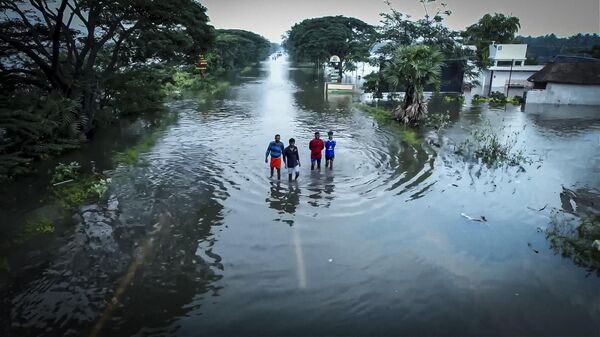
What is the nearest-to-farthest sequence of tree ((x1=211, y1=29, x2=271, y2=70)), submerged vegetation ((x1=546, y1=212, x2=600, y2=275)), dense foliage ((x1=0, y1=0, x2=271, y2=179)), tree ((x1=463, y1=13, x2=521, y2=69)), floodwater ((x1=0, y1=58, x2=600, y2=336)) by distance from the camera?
floodwater ((x1=0, y1=58, x2=600, y2=336)) < submerged vegetation ((x1=546, y1=212, x2=600, y2=275)) < dense foliage ((x1=0, y1=0, x2=271, y2=179)) < tree ((x1=463, y1=13, x2=521, y2=69)) < tree ((x1=211, y1=29, x2=271, y2=70))

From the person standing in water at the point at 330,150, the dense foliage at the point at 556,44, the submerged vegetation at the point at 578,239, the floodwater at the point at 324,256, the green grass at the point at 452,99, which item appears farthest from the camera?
the dense foliage at the point at 556,44

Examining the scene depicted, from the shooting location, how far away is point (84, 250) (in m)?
8.77

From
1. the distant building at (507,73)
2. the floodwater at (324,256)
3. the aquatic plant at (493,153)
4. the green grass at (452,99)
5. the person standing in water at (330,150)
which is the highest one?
the distant building at (507,73)

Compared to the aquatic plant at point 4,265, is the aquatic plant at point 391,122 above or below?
above

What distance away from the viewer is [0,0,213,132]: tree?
16.9 metres

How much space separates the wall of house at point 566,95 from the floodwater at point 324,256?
1897 centimetres

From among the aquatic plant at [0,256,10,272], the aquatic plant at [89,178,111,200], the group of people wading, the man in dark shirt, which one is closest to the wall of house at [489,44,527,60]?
the group of people wading

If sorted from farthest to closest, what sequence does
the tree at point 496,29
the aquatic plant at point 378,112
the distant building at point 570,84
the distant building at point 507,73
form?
the tree at point 496,29 < the distant building at point 507,73 < the distant building at point 570,84 < the aquatic plant at point 378,112

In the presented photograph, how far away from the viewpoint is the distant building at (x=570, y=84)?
104 ft

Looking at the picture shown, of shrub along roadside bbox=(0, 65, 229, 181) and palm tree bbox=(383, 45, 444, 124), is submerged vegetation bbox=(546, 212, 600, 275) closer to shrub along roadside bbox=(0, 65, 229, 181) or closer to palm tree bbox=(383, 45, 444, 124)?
palm tree bbox=(383, 45, 444, 124)

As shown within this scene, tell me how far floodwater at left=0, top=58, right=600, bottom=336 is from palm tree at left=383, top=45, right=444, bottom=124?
282 inches

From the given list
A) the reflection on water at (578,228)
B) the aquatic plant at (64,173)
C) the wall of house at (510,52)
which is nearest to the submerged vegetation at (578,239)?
the reflection on water at (578,228)

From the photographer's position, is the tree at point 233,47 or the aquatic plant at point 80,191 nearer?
the aquatic plant at point 80,191

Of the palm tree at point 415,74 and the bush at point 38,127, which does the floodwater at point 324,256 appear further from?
the palm tree at point 415,74
